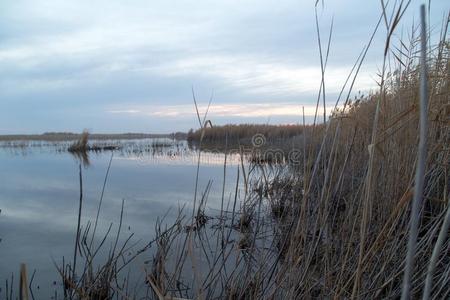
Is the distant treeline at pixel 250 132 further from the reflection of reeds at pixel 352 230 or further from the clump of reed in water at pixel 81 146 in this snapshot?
the reflection of reeds at pixel 352 230

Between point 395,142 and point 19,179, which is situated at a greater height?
point 395,142

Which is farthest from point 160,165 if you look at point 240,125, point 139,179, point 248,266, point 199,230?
point 248,266

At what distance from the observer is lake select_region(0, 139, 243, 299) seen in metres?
3.35

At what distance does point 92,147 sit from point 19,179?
816 centimetres

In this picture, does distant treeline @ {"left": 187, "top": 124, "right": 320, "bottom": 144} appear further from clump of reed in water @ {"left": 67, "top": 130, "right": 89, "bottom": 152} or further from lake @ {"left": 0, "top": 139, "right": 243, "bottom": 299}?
clump of reed in water @ {"left": 67, "top": 130, "right": 89, "bottom": 152}

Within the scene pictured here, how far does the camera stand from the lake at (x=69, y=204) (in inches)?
132

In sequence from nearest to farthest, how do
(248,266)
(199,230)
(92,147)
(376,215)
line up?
(248,266)
(376,215)
(199,230)
(92,147)

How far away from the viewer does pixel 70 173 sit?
9195 mm

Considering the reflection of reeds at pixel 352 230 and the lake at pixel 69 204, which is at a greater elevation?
the reflection of reeds at pixel 352 230

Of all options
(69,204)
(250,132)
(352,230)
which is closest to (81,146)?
(250,132)

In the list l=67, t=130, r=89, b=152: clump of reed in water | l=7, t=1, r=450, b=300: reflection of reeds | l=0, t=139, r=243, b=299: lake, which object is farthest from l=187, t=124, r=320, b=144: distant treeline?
l=7, t=1, r=450, b=300: reflection of reeds

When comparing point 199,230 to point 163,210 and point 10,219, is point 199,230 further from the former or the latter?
point 10,219

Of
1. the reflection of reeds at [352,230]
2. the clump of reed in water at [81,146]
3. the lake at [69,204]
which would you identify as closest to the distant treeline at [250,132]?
the lake at [69,204]

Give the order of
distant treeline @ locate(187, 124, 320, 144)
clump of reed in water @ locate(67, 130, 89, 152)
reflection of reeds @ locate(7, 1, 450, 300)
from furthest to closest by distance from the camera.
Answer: clump of reed in water @ locate(67, 130, 89, 152) → distant treeline @ locate(187, 124, 320, 144) → reflection of reeds @ locate(7, 1, 450, 300)
